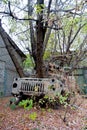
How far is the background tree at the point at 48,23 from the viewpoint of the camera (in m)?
6.75

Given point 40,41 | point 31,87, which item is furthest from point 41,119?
point 40,41

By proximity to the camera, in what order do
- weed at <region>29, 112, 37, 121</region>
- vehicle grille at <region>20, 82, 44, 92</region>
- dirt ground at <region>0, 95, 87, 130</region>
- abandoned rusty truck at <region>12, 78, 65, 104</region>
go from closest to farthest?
dirt ground at <region>0, 95, 87, 130</region>, weed at <region>29, 112, 37, 121</region>, abandoned rusty truck at <region>12, 78, 65, 104</region>, vehicle grille at <region>20, 82, 44, 92</region>

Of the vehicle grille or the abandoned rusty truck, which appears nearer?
the abandoned rusty truck

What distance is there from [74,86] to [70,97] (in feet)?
1.82

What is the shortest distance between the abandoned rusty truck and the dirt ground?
1.98 ft

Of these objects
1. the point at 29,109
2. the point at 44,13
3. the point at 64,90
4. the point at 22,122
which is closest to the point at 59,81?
the point at 64,90

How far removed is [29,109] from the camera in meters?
9.30

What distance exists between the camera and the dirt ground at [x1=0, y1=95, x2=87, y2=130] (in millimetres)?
7402

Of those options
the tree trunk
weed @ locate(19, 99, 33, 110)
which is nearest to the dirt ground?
weed @ locate(19, 99, 33, 110)

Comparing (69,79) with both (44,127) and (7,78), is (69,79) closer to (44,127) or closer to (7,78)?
(44,127)

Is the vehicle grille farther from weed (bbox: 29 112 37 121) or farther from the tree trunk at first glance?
weed (bbox: 29 112 37 121)

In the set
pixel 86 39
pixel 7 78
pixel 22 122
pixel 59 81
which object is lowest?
pixel 7 78

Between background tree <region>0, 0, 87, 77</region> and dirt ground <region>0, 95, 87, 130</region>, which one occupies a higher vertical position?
background tree <region>0, 0, 87, 77</region>

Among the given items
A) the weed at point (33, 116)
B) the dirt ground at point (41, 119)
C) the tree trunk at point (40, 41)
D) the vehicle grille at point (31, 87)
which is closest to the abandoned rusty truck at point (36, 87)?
the vehicle grille at point (31, 87)
